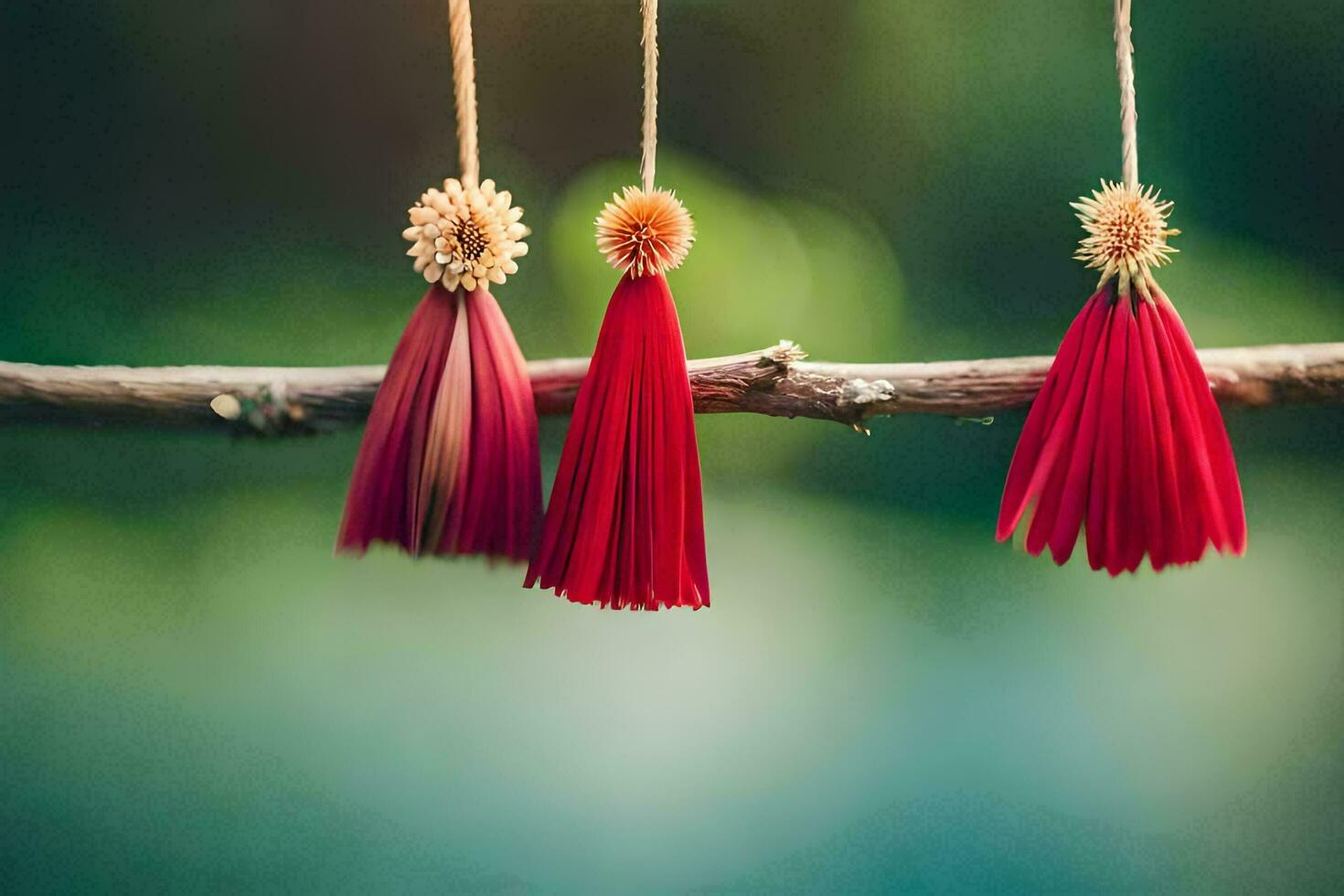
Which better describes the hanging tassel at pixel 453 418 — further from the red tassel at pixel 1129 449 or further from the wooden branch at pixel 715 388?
the red tassel at pixel 1129 449

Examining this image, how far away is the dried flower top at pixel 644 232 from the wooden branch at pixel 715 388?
114 mm

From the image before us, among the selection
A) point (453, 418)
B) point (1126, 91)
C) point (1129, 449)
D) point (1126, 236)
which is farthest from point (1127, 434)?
point (453, 418)

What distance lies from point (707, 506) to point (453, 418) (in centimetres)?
26

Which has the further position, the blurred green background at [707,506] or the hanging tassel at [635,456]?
the blurred green background at [707,506]

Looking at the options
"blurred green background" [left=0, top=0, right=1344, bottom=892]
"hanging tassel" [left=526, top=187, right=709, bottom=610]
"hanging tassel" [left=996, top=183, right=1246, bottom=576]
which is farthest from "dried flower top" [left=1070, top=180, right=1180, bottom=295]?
"hanging tassel" [left=526, top=187, right=709, bottom=610]

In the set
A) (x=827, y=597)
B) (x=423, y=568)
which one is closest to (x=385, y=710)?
(x=423, y=568)

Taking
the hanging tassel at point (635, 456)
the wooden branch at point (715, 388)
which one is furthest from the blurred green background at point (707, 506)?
the hanging tassel at point (635, 456)

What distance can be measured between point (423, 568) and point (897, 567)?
448 millimetres

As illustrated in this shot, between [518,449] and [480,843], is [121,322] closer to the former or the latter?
[518,449]

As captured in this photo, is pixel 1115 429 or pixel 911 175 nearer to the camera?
pixel 1115 429

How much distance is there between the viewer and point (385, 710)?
888mm

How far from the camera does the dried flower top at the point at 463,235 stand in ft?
2.44

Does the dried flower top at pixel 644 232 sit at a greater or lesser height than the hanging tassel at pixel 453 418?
greater

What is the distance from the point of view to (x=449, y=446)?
2.44 feet
